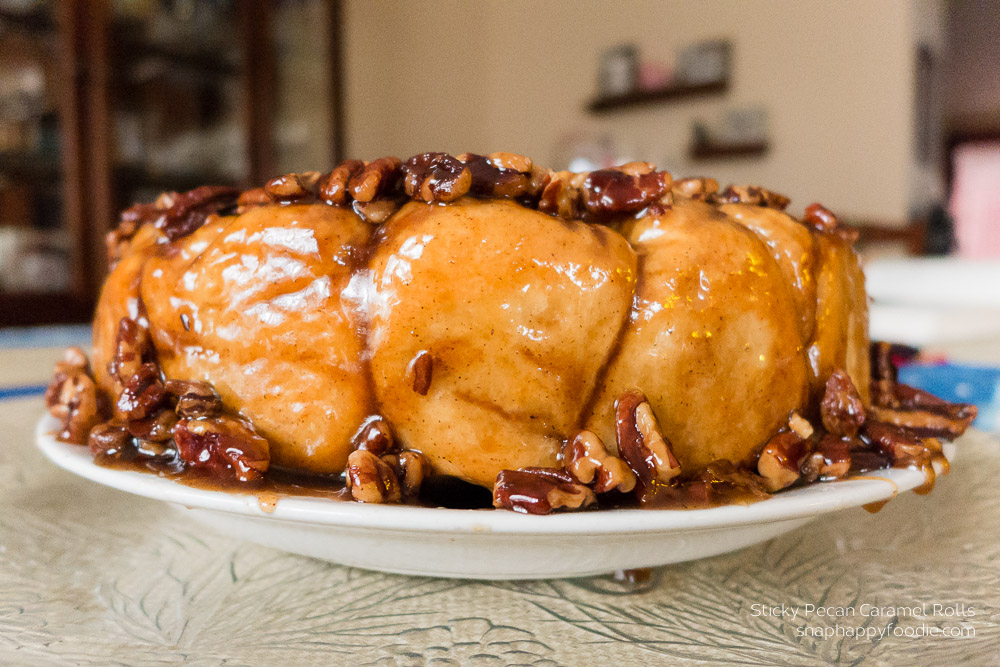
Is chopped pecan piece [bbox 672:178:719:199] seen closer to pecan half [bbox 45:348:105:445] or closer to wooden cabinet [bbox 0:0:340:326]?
pecan half [bbox 45:348:105:445]

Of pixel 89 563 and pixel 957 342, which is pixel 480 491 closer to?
pixel 89 563

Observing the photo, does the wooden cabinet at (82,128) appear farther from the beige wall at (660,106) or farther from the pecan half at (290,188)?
the pecan half at (290,188)

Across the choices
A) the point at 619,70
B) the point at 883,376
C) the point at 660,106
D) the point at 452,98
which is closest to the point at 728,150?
the point at 660,106

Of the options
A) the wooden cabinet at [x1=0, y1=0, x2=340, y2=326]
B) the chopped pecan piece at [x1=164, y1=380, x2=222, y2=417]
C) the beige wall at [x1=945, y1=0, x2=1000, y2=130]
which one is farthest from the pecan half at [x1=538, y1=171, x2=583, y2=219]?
the beige wall at [x1=945, y1=0, x2=1000, y2=130]

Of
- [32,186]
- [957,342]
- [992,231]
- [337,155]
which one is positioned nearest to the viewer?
[957,342]

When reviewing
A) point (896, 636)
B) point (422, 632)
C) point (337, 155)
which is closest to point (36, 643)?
point (422, 632)

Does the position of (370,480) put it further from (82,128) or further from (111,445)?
(82,128)
